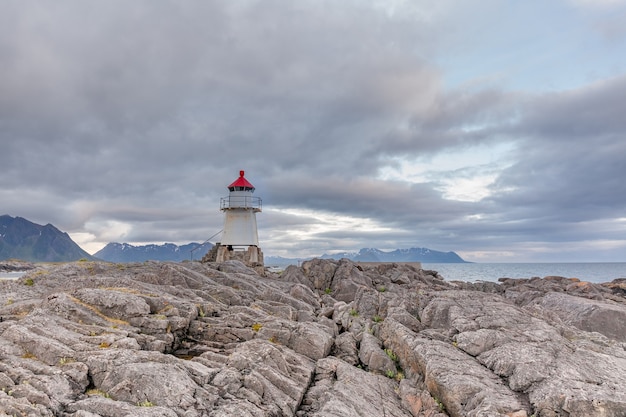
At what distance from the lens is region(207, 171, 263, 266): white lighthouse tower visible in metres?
61.9

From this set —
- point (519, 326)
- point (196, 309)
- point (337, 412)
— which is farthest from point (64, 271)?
point (519, 326)

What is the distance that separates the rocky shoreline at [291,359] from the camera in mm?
12555

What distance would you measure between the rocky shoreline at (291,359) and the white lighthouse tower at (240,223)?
35.6 meters

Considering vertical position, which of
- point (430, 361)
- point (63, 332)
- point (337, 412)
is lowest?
point (337, 412)

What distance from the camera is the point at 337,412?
540 inches

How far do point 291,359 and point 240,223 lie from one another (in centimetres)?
4713

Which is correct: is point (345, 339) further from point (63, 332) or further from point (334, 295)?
point (334, 295)

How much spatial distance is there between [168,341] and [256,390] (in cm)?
601

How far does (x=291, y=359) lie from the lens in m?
17.3

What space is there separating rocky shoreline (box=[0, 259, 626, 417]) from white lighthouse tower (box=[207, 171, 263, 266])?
1401 inches

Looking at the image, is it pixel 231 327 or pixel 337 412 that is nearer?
pixel 337 412

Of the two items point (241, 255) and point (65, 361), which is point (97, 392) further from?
point (241, 255)

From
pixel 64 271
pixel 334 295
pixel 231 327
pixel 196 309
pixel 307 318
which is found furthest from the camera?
pixel 334 295

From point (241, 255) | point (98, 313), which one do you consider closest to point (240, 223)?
point (241, 255)
